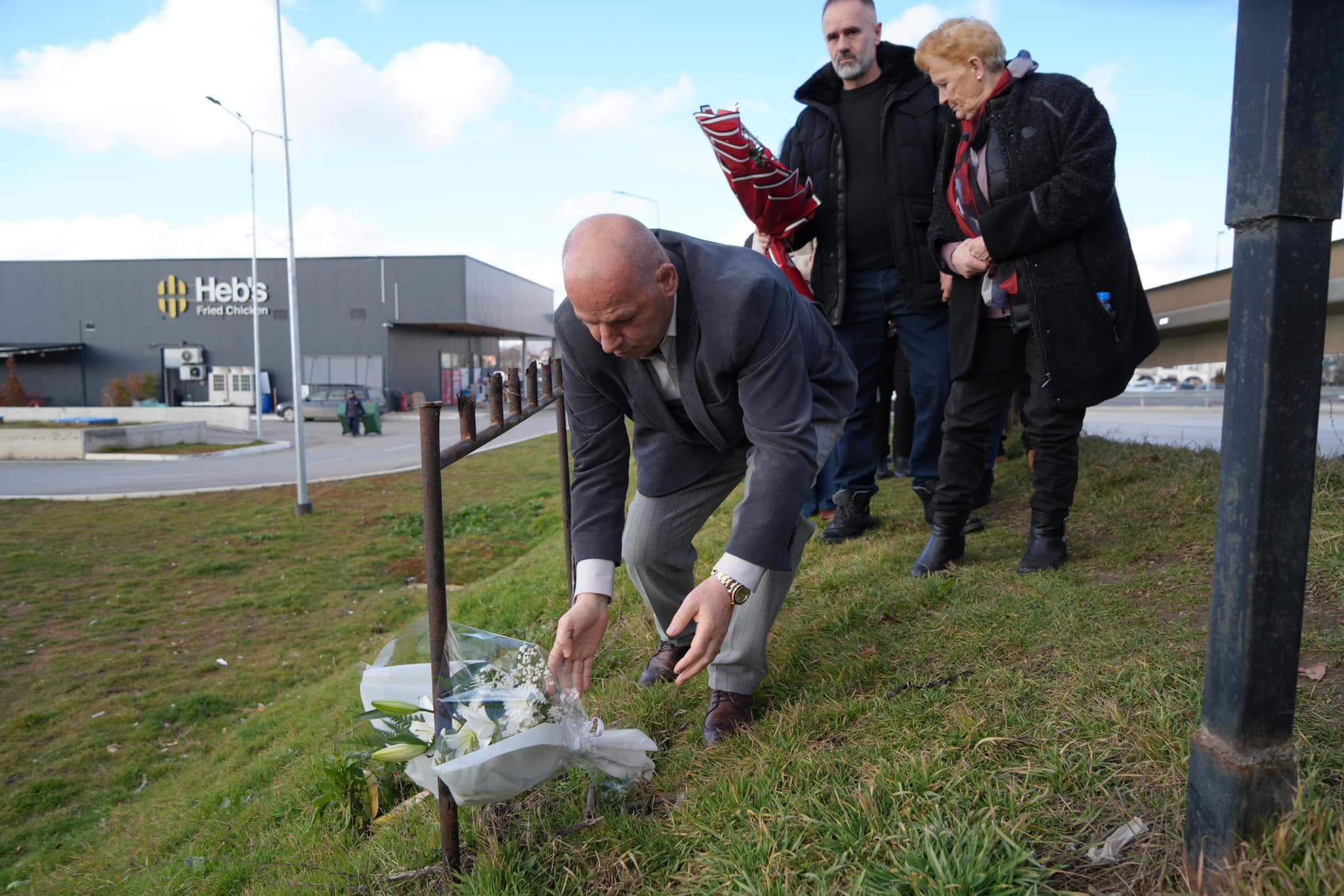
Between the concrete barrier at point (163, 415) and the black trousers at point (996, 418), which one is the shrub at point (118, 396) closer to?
the concrete barrier at point (163, 415)

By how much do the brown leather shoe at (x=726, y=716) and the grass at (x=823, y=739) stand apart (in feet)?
0.27

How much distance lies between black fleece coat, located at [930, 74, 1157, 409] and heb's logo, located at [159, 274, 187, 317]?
4697 centimetres

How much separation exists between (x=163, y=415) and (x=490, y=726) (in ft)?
99.7

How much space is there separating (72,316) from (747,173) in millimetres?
50109

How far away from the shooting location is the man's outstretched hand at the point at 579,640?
2254 millimetres

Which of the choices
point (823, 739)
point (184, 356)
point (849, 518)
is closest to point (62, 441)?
point (849, 518)

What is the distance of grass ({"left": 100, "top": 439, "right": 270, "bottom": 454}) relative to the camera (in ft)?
64.9

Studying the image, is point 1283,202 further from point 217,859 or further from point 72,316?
point 72,316

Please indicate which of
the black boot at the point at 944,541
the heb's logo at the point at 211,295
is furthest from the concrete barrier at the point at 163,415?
the black boot at the point at 944,541

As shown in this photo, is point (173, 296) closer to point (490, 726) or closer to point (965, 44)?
point (965, 44)

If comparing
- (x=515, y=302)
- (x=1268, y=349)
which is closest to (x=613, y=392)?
(x=1268, y=349)

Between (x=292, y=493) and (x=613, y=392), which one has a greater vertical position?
(x=613, y=392)

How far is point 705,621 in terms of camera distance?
2023 millimetres

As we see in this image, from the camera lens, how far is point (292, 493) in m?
13.3
